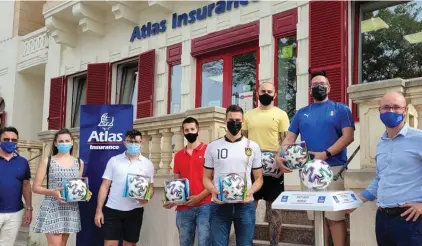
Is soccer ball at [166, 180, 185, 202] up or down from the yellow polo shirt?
down

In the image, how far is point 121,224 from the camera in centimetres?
442

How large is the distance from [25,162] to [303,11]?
4818mm

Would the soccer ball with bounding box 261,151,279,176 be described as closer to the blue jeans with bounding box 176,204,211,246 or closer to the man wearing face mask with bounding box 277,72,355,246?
the man wearing face mask with bounding box 277,72,355,246

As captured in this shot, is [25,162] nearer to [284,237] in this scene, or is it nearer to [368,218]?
[284,237]

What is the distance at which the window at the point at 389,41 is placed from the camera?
21.4 ft

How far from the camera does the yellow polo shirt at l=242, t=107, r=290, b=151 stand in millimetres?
4320

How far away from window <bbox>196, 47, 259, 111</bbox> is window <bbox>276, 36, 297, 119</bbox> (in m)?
0.49

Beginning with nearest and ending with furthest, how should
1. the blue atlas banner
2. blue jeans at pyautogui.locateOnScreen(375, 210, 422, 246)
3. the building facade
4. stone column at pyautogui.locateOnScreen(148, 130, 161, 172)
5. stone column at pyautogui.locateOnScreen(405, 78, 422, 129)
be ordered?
blue jeans at pyautogui.locateOnScreen(375, 210, 422, 246) → stone column at pyautogui.locateOnScreen(405, 78, 422, 129) → the blue atlas banner → stone column at pyautogui.locateOnScreen(148, 130, 161, 172) → the building facade

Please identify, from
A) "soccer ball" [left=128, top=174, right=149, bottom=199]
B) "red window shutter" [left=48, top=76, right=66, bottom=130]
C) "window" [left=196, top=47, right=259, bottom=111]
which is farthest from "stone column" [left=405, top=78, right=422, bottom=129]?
"red window shutter" [left=48, top=76, right=66, bottom=130]

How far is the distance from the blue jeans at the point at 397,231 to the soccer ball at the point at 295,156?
677mm

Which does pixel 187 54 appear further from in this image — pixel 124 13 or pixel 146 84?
pixel 124 13

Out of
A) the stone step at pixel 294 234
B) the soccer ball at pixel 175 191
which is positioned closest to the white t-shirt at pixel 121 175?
the soccer ball at pixel 175 191

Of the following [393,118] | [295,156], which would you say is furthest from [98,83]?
[393,118]

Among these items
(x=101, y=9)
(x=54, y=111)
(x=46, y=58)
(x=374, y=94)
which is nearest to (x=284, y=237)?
(x=374, y=94)
